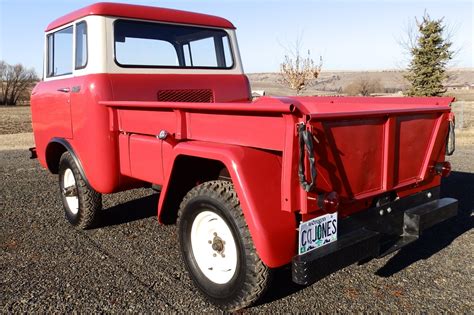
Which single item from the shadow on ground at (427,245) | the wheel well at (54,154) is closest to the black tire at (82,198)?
the wheel well at (54,154)

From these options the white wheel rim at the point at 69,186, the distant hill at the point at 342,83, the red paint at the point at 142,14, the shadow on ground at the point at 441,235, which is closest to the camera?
the shadow on ground at the point at 441,235

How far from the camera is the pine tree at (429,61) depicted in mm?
19375

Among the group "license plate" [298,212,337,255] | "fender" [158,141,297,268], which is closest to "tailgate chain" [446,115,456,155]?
"license plate" [298,212,337,255]

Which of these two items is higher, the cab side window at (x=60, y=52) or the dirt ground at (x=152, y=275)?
the cab side window at (x=60, y=52)

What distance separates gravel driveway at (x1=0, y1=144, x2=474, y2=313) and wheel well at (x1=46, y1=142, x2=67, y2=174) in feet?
1.93

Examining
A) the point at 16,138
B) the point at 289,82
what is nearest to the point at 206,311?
the point at 16,138

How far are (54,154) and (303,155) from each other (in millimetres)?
3505

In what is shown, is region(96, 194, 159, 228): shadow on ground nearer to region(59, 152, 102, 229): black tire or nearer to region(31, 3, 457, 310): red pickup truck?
region(59, 152, 102, 229): black tire

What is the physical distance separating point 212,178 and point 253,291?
864 millimetres

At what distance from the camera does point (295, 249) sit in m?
2.43

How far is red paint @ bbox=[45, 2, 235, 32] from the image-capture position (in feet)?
12.9

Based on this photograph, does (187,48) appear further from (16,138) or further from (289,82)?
(289,82)

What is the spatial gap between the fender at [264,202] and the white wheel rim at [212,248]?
0.36m

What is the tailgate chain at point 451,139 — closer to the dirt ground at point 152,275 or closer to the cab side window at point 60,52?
the dirt ground at point 152,275
